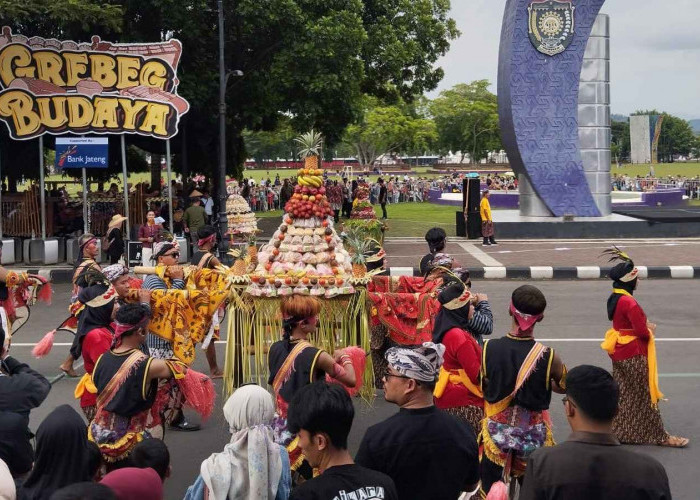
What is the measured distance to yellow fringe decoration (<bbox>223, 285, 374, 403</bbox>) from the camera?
8.03 meters

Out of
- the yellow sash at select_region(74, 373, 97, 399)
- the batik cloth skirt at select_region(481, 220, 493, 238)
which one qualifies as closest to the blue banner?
the batik cloth skirt at select_region(481, 220, 493, 238)

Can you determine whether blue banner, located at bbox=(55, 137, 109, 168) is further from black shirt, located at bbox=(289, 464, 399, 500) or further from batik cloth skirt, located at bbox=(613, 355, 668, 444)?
black shirt, located at bbox=(289, 464, 399, 500)

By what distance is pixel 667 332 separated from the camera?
1241cm

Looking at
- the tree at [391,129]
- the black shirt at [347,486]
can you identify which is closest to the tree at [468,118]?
the tree at [391,129]

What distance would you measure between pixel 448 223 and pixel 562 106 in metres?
7.33

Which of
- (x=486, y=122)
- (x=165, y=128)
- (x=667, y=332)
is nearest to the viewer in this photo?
(x=667, y=332)

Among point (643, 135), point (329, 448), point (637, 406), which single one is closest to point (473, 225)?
point (637, 406)

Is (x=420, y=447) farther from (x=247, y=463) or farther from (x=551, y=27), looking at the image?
(x=551, y=27)

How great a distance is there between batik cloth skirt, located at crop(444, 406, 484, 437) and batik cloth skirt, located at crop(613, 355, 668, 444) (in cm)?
175

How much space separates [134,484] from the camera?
147 inches

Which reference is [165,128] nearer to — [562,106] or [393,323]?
[562,106]

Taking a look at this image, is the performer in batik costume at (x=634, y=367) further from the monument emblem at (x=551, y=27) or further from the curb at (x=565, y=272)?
the monument emblem at (x=551, y=27)

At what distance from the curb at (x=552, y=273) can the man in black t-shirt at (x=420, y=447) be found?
13391 millimetres

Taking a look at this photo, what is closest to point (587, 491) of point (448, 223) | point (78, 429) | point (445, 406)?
point (78, 429)
